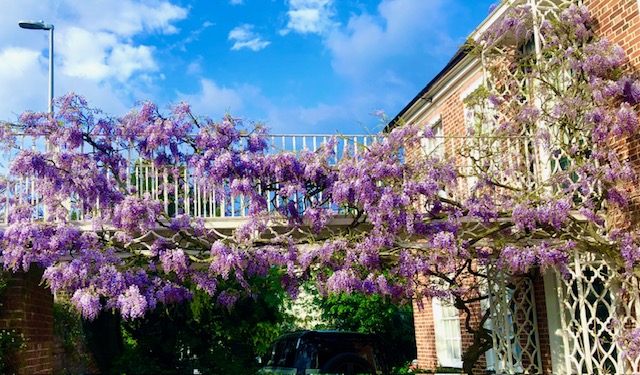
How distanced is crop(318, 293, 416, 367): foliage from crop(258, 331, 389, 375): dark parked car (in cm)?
686

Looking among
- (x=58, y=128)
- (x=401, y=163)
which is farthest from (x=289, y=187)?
(x=58, y=128)

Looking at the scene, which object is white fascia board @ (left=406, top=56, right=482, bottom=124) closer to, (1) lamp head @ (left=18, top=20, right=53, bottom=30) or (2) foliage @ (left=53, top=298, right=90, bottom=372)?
(1) lamp head @ (left=18, top=20, right=53, bottom=30)

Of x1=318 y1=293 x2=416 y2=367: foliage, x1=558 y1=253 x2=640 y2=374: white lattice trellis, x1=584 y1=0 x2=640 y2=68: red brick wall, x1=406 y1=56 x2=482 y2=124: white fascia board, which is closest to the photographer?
x1=558 y1=253 x2=640 y2=374: white lattice trellis

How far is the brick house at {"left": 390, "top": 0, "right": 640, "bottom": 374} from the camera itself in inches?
356

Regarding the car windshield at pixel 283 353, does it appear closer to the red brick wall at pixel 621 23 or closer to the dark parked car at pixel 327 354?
the dark parked car at pixel 327 354

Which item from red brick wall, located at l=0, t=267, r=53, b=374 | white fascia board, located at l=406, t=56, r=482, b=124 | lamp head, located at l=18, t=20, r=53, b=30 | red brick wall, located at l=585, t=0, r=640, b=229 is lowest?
red brick wall, located at l=0, t=267, r=53, b=374

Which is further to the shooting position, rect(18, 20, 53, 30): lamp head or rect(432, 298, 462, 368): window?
rect(432, 298, 462, 368): window

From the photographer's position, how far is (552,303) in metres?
10.2

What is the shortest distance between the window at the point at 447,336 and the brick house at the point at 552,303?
0.04 meters

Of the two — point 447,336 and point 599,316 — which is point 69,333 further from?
point 599,316

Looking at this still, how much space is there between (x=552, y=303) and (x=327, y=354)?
3.60m

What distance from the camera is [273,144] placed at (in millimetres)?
9703

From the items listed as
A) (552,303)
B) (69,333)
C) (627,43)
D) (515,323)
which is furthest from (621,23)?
(69,333)

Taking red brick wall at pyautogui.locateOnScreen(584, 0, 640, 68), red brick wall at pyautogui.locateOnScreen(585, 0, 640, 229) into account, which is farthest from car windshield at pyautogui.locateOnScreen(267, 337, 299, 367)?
red brick wall at pyautogui.locateOnScreen(584, 0, 640, 68)
